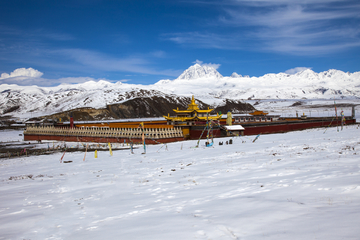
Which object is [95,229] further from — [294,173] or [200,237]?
[294,173]

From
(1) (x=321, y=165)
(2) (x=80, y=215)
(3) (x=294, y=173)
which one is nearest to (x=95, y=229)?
(2) (x=80, y=215)

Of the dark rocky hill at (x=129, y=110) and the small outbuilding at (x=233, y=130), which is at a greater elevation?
the dark rocky hill at (x=129, y=110)

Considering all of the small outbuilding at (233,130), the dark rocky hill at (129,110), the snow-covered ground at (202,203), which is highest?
the dark rocky hill at (129,110)

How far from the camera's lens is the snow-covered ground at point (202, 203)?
6.07 meters

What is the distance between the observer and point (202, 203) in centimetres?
843

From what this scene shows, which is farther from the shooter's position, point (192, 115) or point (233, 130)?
point (192, 115)

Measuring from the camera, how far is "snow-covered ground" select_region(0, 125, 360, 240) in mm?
6074

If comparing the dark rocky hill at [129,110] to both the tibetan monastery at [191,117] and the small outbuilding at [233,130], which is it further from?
the small outbuilding at [233,130]

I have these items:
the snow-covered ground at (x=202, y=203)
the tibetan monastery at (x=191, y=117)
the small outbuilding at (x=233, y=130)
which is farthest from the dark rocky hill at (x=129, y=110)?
the snow-covered ground at (x=202, y=203)

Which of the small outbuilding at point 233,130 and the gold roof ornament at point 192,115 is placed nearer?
the small outbuilding at point 233,130

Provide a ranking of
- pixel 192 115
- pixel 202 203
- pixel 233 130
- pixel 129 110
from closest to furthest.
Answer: pixel 202 203 < pixel 233 130 < pixel 192 115 < pixel 129 110

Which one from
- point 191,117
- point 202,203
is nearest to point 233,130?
point 191,117

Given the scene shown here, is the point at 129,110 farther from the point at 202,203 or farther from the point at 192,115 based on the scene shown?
the point at 202,203

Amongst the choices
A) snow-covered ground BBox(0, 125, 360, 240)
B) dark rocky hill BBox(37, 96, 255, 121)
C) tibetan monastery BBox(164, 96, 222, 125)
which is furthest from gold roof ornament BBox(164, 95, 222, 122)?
dark rocky hill BBox(37, 96, 255, 121)
